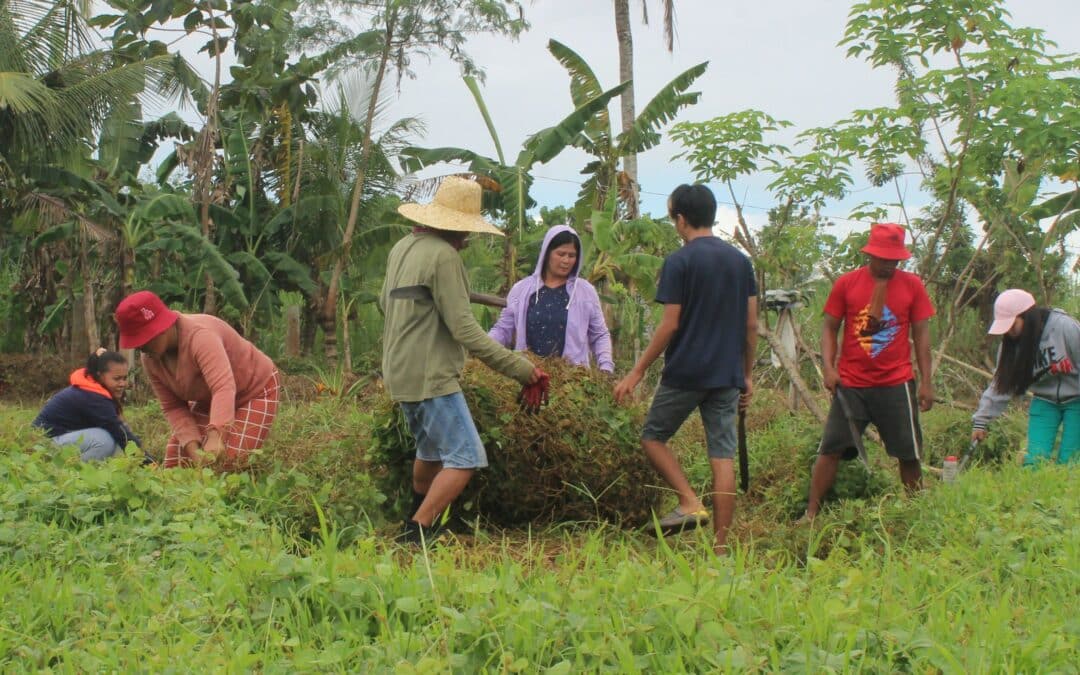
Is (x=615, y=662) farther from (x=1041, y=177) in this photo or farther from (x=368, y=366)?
(x=368, y=366)

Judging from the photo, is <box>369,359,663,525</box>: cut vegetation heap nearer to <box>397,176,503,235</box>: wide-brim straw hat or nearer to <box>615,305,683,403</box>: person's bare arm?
<box>615,305,683,403</box>: person's bare arm

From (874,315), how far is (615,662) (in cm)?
326

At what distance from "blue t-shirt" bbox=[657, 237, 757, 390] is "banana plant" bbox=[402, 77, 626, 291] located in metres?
6.99

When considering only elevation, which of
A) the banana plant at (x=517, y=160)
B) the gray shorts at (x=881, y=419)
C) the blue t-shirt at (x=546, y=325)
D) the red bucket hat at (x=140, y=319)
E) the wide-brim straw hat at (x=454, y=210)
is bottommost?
the gray shorts at (x=881, y=419)

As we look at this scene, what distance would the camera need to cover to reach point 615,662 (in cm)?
289

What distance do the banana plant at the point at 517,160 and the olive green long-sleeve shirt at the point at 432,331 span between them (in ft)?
23.5

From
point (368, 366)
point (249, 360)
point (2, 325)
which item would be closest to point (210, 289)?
point (368, 366)

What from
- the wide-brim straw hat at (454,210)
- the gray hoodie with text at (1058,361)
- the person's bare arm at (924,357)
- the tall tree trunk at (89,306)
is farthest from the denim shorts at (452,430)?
the tall tree trunk at (89,306)

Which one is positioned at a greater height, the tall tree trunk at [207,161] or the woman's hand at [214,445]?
the tall tree trunk at [207,161]

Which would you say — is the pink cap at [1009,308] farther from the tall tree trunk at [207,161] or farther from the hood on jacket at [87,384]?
the tall tree trunk at [207,161]

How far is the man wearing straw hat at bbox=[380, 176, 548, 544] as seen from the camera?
4.68 m

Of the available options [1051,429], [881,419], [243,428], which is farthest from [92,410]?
[1051,429]

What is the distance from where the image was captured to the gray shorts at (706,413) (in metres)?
5.01

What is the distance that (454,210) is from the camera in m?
4.91
